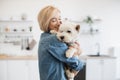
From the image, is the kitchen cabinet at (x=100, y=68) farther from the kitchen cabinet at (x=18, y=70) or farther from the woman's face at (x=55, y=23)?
the woman's face at (x=55, y=23)

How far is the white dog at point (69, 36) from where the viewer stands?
4.76 feet

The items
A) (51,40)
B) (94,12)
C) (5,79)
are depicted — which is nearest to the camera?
(51,40)

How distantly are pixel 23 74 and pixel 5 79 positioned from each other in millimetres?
446

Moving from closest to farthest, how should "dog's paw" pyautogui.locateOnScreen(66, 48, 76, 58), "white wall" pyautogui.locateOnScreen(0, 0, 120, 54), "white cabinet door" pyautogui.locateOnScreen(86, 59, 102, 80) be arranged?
"dog's paw" pyautogui.locateOnScreen(66, 48, 76, 58) < "white cabinet door" pyautogui.locateOnScreen(86, 59, 102, 80) < "white wall" pyautogui.locateOnScreen(0, 0, 120, 54)

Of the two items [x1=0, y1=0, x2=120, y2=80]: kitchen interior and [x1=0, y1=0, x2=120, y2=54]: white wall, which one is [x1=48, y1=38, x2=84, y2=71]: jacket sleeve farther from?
[x1=0, y1=0, x2=120, y2=54]: white wall

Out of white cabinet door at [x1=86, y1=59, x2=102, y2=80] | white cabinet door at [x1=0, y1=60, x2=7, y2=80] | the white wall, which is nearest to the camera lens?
white cabinet door at [x1=0, y1=60, x2=7, y2=80]

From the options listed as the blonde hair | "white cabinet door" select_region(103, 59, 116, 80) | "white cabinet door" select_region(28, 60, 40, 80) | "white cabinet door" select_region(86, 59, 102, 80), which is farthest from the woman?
"white cabinet door" select_region(103, 59, 116, 80)

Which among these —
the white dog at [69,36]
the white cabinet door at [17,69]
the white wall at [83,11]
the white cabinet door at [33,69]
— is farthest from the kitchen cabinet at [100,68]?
the white dog at [69,36]

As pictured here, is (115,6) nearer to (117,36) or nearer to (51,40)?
(117,36)

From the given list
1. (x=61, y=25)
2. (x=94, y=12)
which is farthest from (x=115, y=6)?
(x=61, y=25)

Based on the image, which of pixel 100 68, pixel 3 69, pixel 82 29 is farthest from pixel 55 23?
pixel 82 29

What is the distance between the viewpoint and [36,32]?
5258 millimetres

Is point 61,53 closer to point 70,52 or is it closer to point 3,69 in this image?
point 70,52

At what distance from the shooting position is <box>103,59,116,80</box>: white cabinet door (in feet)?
15.7
